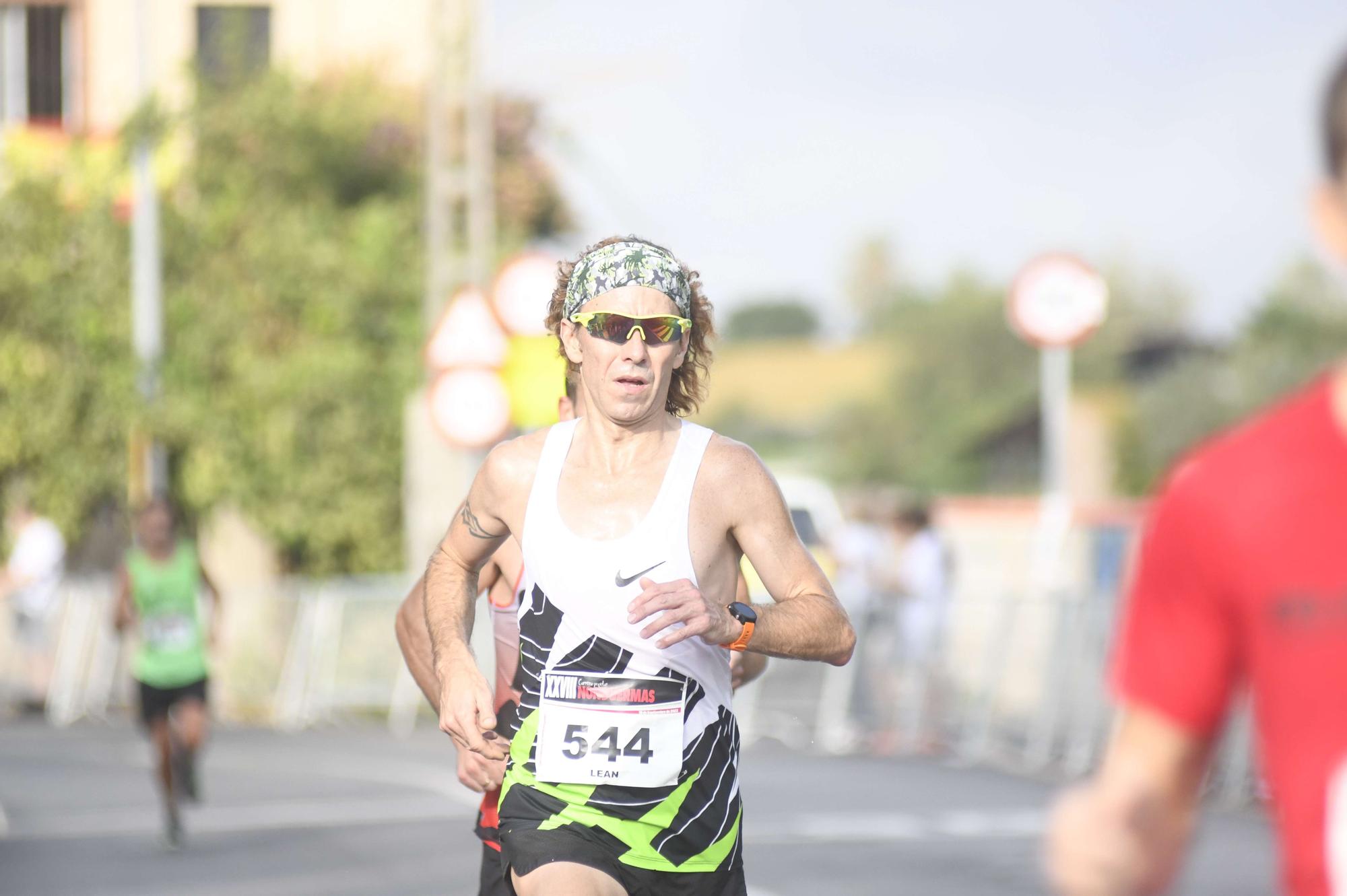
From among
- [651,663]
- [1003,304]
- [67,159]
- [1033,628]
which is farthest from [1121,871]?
[1003,304]

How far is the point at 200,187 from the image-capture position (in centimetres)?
2680

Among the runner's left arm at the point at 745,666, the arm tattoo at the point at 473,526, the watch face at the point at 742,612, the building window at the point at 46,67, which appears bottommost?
the runner's left arm at the point at 745,666

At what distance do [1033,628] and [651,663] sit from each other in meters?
12.0

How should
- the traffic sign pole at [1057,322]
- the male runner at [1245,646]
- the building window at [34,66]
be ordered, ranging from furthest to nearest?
the building window at [34,66], the traffic sign pole at [1057,322], the male runner at [1245,646]

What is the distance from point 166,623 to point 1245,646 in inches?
411

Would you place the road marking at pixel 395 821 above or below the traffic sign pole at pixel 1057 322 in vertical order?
below

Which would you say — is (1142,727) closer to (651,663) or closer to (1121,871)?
(1121,871)

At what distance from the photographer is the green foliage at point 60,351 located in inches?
989

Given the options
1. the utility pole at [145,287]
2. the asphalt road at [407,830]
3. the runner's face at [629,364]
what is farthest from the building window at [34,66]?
the runner's face at [629,364]

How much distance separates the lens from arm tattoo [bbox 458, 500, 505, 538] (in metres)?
4.90

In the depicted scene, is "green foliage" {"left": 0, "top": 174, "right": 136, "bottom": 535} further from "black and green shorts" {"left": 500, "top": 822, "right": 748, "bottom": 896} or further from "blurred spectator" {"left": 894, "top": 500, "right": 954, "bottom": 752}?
"black and green shorts" {"left": 500, "top": 822, "right": 748, "bottom": 896}

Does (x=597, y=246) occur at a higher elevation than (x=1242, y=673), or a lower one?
higher

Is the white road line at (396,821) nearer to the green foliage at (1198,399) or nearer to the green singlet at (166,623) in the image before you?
the green singlet at (166,623)

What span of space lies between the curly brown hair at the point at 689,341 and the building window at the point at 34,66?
23.0 m
